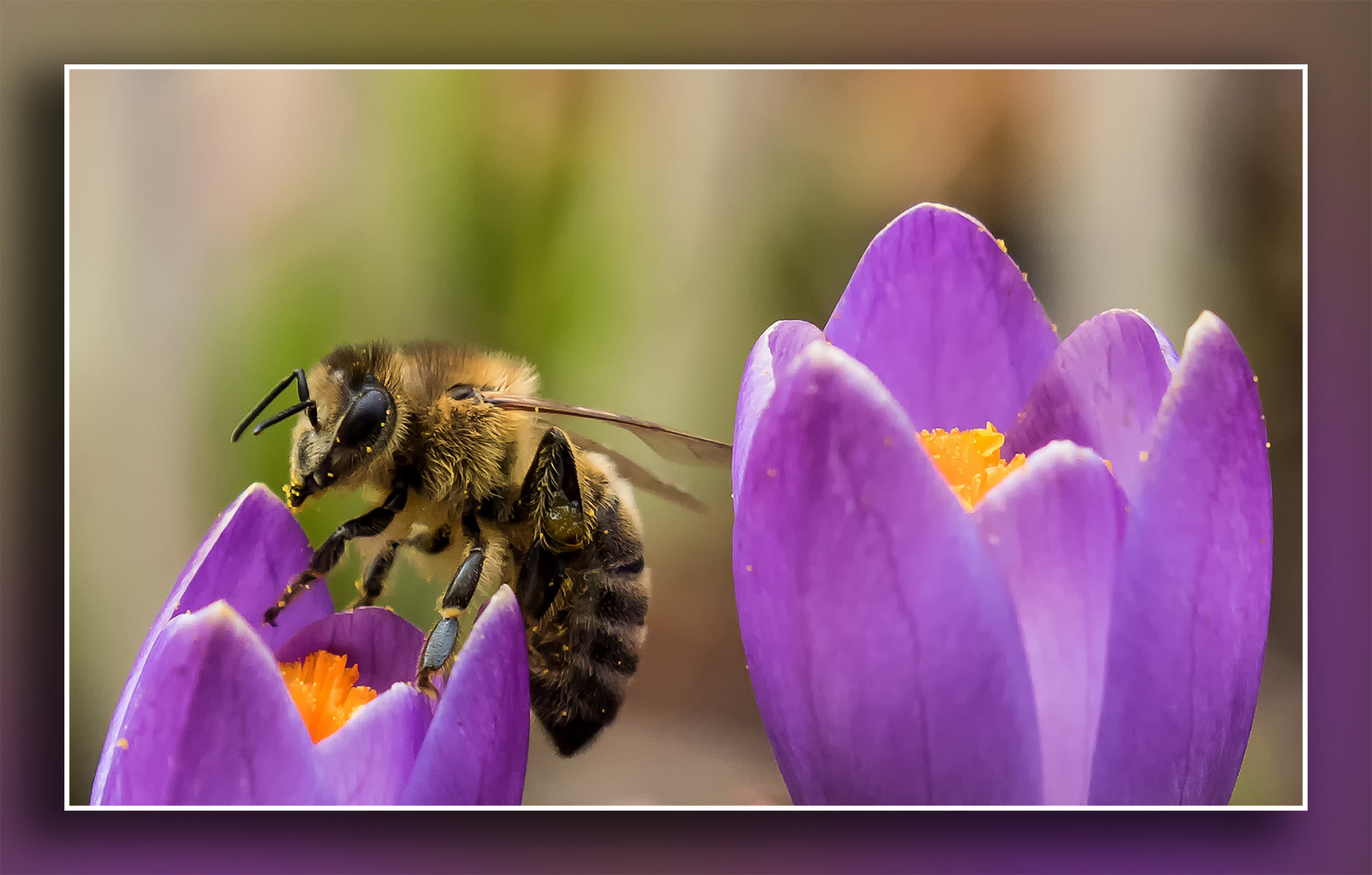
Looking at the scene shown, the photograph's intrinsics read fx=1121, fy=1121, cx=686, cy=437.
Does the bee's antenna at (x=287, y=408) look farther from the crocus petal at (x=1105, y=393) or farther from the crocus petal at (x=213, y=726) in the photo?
the crocus petal at (x=1105, y=393)

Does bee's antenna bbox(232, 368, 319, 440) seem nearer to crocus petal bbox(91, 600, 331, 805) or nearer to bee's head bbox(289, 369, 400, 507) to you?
bee's head bbox(289, 369, 400, 507)

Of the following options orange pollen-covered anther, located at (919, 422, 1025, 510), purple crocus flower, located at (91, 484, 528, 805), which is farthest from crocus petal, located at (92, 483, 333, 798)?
orange pollen-covered anther, located at (919, 422, 1025, 510)

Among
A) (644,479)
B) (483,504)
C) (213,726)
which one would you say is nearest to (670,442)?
(644,479)

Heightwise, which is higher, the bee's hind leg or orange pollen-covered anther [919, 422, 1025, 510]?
orange pollen-covered anther [919, 422, 1025, 510]

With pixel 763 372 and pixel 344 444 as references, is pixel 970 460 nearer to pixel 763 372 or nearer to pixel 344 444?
pixel 763 372
